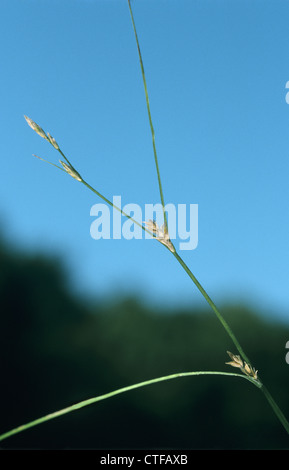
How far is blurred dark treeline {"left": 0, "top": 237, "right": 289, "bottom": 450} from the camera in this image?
531 inches

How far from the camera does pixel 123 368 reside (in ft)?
47.1

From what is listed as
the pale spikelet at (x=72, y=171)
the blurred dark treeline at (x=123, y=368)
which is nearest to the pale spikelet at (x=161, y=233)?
the pale spikelet at (x=72, y=171)

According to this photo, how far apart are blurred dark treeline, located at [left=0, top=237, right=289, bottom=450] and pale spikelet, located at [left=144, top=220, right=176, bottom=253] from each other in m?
12.9

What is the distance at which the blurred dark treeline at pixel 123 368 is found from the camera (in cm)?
1350

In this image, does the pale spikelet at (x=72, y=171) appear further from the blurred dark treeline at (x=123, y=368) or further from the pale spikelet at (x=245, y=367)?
the blurred dark treeline at (x=123, y=368)

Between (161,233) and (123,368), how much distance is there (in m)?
14.2

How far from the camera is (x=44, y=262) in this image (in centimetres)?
1588

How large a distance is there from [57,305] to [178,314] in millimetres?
3369

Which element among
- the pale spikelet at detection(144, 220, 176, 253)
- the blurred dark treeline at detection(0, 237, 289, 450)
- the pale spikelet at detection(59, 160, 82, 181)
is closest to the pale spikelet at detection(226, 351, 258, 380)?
the pale spikelet at detection(144, 220, 176, 253)

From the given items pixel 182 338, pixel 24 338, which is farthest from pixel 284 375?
pixel 24 338

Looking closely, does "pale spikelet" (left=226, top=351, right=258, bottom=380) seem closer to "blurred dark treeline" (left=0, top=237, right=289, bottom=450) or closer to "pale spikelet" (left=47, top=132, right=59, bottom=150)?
"pale spikelet" (left=47, top=132, right=59, bottom=150)

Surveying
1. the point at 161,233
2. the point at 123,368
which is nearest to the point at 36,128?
the point at 161,233
